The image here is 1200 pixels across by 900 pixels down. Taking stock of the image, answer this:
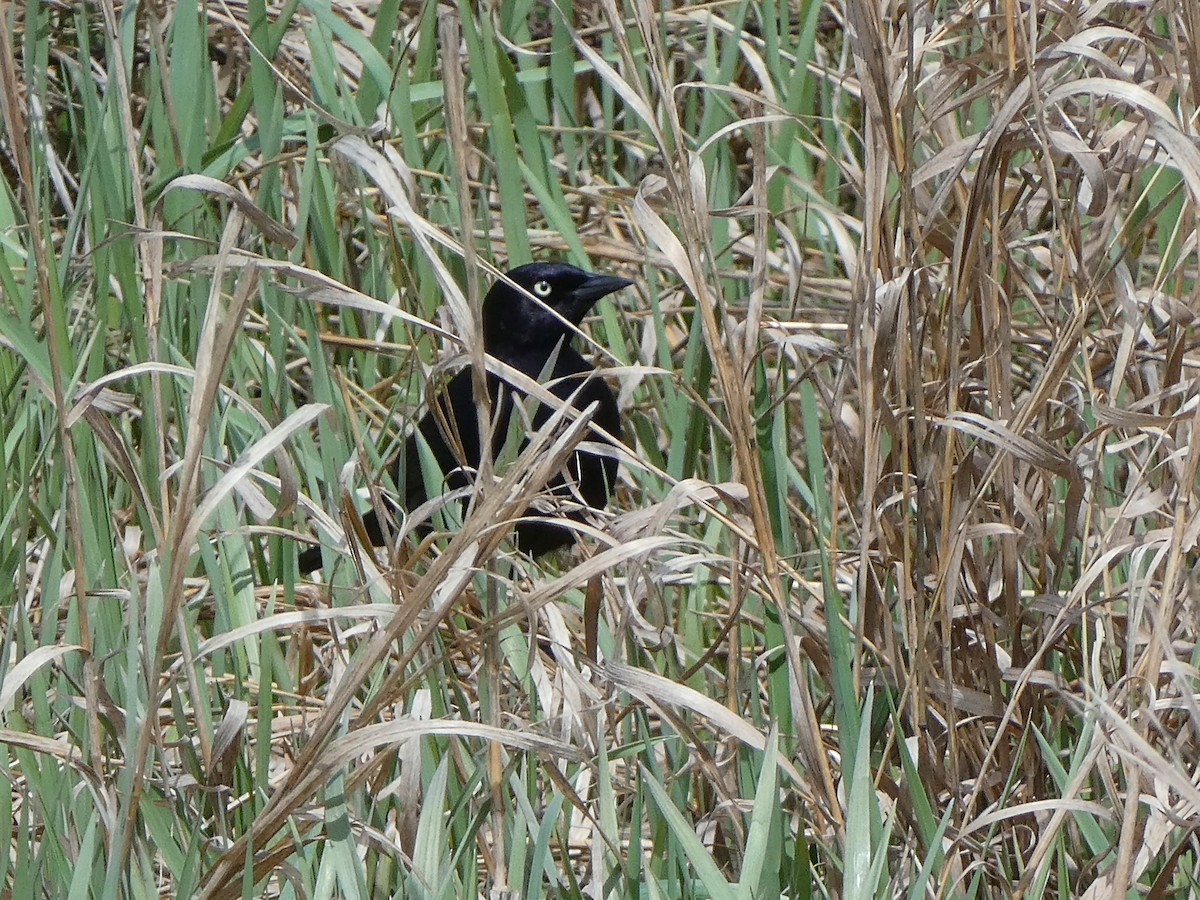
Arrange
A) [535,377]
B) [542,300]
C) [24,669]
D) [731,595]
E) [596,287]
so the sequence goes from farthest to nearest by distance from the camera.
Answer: [535,377] < [596,287] < [542,300] < [731,595] < [24,669]

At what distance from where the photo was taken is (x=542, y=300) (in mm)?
2232

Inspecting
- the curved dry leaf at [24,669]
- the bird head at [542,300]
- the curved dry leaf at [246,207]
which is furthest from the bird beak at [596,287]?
the curved dry leaf at [24,669]

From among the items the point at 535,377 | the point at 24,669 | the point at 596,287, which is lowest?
the point at 535,377

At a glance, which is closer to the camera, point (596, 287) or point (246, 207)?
point (246, 207)

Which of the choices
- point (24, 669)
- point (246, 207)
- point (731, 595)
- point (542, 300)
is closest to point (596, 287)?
point (542, 300)

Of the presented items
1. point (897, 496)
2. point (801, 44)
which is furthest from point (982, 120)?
point (897, 496)

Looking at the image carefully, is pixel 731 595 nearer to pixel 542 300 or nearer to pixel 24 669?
pixel 24 669

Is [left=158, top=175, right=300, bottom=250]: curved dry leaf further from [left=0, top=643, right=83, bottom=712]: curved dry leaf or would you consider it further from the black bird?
the black bird

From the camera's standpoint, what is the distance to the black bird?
2.56 metres

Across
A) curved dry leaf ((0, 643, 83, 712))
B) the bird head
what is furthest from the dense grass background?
the bird head

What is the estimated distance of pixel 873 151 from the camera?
1.22 metres

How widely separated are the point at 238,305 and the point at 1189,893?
2.89ft

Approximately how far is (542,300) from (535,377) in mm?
768

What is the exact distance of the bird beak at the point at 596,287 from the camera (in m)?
2.55
